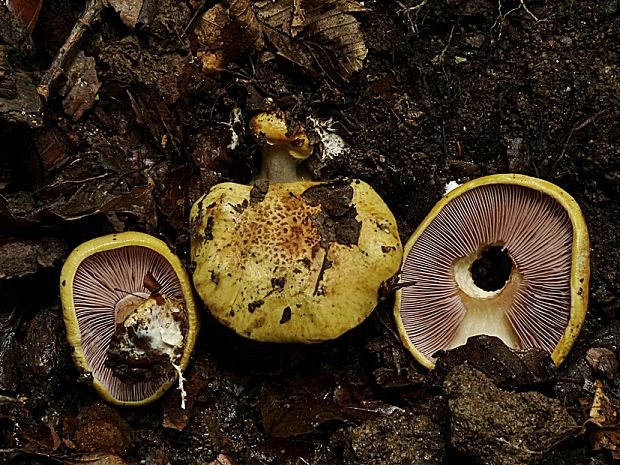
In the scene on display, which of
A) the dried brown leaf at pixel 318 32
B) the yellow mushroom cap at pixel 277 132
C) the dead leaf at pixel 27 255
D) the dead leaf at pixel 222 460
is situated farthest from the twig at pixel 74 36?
the dead leaf at pixel 222 460

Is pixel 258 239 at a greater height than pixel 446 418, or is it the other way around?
pixel 258 239

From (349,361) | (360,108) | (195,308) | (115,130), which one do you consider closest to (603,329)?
(349,361)

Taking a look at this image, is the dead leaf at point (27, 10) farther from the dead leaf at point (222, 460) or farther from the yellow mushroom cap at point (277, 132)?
the dead leaf at point (222, 460)

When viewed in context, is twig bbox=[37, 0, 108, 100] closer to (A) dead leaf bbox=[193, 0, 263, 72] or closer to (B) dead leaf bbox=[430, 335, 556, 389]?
(A) dead leaf bbox=[193, 0, 263, 72]

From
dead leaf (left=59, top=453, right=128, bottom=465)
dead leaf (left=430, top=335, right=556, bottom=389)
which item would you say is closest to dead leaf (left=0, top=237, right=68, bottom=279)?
dead leaf (left=59, top=453, right=128, bottom=465)

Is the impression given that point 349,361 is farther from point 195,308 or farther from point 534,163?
point 534,163

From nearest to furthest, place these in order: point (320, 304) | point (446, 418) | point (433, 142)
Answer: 1. point (320, 304)
2. point (446, 418)
3. point (433, 142)

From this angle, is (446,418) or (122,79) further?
(122,79)
